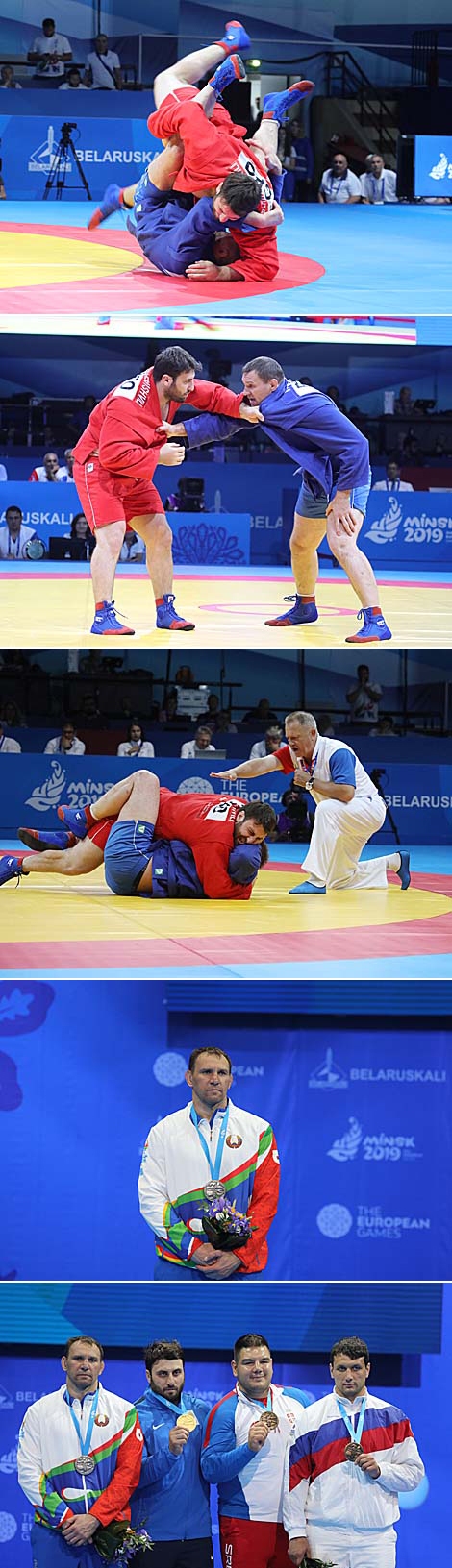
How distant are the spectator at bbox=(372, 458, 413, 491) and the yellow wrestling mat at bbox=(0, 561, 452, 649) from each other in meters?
0.94

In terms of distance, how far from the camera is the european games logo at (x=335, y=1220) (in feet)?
19.1

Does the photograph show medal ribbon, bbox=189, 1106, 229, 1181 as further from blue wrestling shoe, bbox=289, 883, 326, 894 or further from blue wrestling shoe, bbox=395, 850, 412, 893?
blue wrestling shoe, bbox=395, 850, 412, 893

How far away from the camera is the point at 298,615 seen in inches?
286

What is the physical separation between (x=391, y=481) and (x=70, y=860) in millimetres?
2739

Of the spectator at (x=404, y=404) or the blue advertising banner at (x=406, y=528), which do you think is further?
the spectator at (x=404, y=404)

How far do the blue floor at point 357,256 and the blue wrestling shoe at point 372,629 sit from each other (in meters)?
1.26

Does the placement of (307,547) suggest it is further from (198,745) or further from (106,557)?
(198,745)

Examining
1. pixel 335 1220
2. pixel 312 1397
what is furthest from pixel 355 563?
pixel 312 1397

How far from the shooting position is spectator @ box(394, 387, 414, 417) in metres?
9.90

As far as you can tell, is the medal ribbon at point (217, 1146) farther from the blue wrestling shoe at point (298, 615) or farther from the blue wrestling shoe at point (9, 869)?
the blue wrestling shoe at point (298, 615)

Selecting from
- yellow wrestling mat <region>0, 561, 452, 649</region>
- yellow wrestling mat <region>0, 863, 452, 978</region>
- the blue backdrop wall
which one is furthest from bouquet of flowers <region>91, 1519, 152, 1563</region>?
yellow wrestling mat <region>0, 561, 452, 649</region>

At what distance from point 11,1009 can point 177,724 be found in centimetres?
350

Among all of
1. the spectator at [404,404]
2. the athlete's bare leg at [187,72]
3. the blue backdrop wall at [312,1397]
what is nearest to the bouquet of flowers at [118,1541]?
the blue backdrop wall at [312,1397]

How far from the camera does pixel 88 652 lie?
1004 cm
